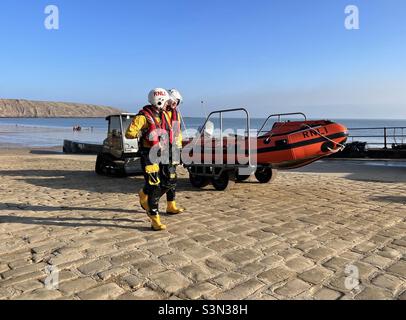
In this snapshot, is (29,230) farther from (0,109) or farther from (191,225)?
(0,109)

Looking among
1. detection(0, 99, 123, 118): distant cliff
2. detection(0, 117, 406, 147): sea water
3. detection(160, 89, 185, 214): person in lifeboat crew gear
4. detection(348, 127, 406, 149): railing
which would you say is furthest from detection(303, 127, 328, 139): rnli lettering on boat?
detection(0, 99, 123, 118): distant cliff

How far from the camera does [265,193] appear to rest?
316 inches

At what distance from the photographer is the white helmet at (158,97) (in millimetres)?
5338

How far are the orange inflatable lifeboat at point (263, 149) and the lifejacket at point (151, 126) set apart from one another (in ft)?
9.20

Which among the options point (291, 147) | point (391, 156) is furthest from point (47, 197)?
point (391, 156)

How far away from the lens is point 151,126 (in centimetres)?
527

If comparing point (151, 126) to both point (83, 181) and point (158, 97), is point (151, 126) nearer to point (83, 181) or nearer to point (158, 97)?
point (158, 97)

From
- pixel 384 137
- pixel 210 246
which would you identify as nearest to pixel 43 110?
pixel 384 137

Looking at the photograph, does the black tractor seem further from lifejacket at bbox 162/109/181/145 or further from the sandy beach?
lifejacket at bbox 162/109/181/145

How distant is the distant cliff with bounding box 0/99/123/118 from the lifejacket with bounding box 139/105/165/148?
517ft

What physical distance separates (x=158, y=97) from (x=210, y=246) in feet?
6.93

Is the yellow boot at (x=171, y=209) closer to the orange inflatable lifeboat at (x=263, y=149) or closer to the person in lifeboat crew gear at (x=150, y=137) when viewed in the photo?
the person in lifeboat crew gear at (x=150, y=137)

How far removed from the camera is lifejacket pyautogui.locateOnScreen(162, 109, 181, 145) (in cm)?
545
